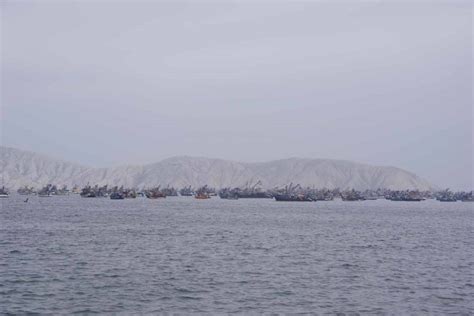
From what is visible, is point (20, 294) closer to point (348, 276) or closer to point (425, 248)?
point (348, 276)

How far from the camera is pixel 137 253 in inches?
1796

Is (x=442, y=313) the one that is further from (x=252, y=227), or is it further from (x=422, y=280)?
(x=252, y=227)

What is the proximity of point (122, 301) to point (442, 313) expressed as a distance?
14.1 metres

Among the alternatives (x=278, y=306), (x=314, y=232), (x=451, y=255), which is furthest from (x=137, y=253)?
(x=314, y=232)

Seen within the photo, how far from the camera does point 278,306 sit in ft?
89.9

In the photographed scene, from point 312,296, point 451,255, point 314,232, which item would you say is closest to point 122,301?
point 312,296

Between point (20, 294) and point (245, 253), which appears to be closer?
point (20, 294)

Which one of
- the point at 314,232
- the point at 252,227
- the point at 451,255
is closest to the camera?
the point at 451,255

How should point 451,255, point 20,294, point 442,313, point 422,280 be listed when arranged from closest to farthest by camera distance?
point 442,313 < point 20,294 < point 422,280 < point 451,255

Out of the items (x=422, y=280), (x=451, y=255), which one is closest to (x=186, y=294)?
(x=422, y=280)

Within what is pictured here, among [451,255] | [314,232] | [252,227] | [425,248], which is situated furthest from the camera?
[252,227]

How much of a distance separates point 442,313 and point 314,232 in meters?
42.7

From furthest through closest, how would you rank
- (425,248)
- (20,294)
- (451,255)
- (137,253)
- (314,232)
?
(314,232), (425,248), (451,255), (137,253), (20,294)

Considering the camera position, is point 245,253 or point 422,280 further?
point 245,253
